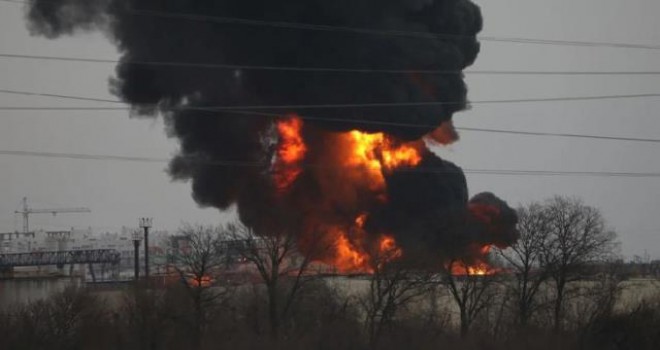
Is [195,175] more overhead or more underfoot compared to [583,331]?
more overhead

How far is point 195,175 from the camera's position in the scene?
190ft

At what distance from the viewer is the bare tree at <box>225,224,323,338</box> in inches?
2317

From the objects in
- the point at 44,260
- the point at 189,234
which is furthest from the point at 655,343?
the point at 44,260

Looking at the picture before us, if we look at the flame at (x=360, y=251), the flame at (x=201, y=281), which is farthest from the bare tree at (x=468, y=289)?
the flame at (x=201, y=281)

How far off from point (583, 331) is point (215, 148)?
24617 mm

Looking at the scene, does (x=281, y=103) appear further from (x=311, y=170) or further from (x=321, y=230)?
(x=321, y=230)

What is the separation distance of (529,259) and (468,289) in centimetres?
620

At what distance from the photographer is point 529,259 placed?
211 feet

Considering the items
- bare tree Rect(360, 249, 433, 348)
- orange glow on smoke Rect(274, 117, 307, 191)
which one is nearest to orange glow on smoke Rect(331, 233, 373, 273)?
bare tree Rect(360, 249, 433, 348)

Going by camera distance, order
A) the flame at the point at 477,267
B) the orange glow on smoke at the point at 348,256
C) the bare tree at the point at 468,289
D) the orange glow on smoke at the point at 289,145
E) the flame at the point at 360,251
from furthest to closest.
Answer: the flame at the point at 477,267
the orange glow on smoke at the point at 348,256
the flame at the point at 360,251
the bare tree at the point at 468,289
the orange glow on smoke at the point at 289,145

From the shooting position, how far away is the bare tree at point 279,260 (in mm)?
58844

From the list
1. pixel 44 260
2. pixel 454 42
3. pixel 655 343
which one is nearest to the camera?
pixel 655 343

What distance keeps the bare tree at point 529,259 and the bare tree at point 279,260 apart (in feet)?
44.2

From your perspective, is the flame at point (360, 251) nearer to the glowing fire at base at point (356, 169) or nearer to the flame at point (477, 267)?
the glowing fire at base at point (356, 169)
